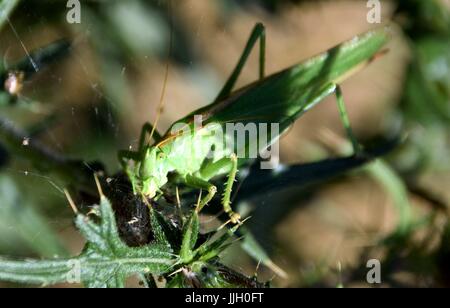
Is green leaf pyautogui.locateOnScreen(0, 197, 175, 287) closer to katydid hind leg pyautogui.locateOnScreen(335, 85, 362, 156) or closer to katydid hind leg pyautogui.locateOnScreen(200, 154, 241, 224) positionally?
katydid hind leg pyautogui.locateOnScreen(200, 154, 241, 224)

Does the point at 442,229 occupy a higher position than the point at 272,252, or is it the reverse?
the point at 442,229

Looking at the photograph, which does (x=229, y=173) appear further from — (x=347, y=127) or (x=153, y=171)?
(x=347, y=127)

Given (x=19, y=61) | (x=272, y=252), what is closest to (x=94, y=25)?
(x=19, y=61)

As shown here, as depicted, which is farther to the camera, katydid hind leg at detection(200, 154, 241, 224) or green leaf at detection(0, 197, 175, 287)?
katydid hind leg at detection(200, 154, 241, 224)

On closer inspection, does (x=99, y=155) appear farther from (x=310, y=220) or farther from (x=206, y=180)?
(x=310, y=220)

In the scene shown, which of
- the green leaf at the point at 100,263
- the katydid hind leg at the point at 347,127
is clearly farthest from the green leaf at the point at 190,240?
the katydid hind leg at the point at 347,127

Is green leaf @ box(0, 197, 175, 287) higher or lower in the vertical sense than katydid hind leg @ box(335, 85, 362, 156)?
lower

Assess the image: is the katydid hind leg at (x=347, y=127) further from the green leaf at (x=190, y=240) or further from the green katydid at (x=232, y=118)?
the green leaf at (x=190, y=240)

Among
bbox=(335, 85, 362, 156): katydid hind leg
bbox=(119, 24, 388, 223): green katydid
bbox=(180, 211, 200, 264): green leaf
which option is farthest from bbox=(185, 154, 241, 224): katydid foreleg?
bbox=(335, 85, 362, 156): katydid hind leg
